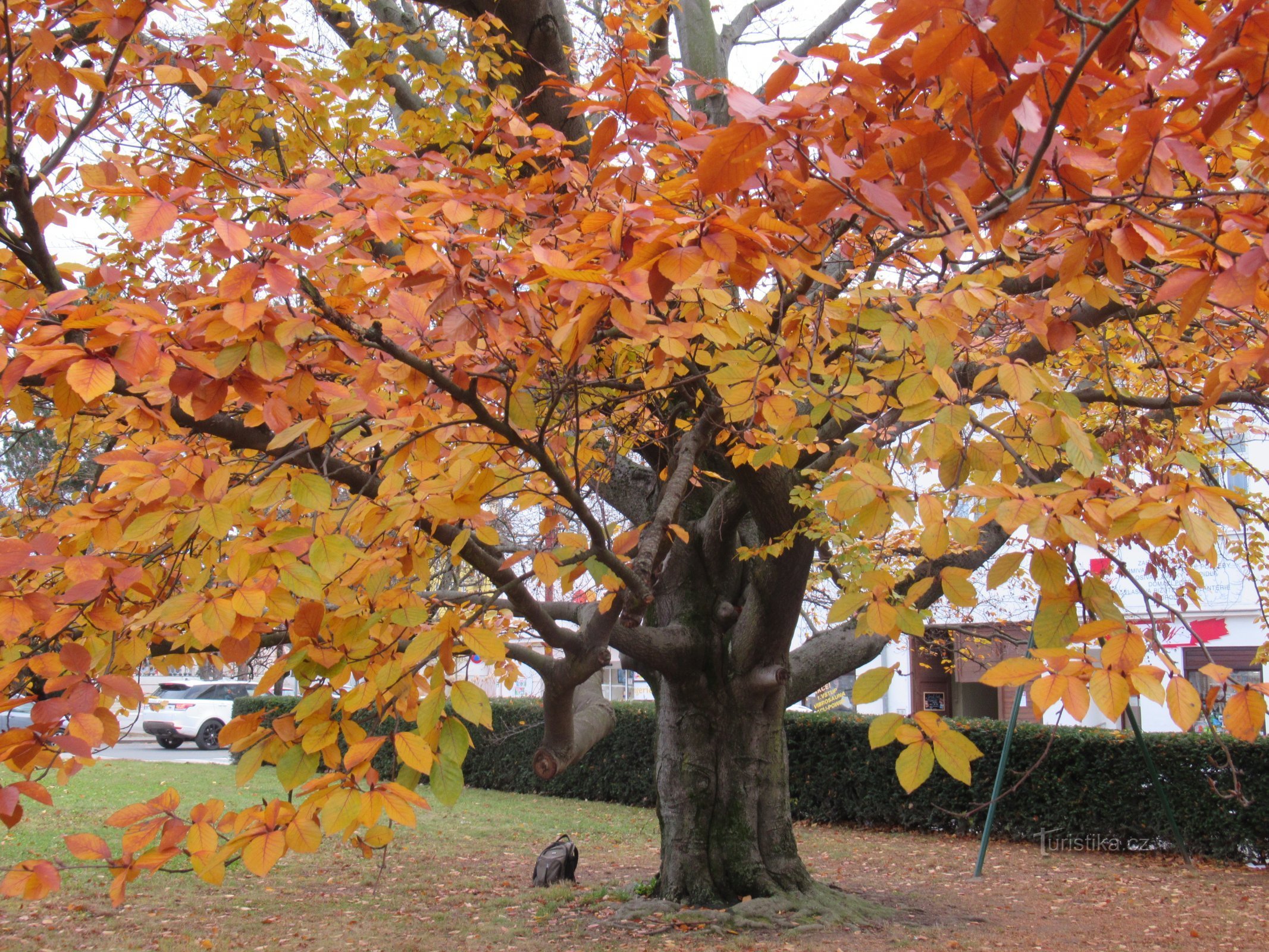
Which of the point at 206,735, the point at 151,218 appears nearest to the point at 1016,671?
the point at 151,218

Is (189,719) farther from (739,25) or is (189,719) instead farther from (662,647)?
(739,25)

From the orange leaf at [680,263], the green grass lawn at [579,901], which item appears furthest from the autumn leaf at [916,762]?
the green grass lawn at [579,901]

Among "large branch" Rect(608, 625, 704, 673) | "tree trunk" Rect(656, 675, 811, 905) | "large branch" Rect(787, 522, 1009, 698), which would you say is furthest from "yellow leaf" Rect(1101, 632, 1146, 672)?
"large branch" Rect(787, 522, 1009, 698)

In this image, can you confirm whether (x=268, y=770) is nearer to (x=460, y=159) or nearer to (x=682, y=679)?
(x=682, y=679)

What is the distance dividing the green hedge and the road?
23.5ft

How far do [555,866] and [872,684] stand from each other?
6.51 m

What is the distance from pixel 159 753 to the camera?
68.9ft

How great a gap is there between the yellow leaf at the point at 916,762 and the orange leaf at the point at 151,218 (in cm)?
187

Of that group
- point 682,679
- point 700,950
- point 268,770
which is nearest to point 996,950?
point 700,950

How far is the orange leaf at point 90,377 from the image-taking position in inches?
70.2

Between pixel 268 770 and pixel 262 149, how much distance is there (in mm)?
13716

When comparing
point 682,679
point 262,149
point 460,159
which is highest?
point 262,149

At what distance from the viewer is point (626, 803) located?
1326cm

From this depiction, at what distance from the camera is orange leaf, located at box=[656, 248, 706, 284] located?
62.4 inches
